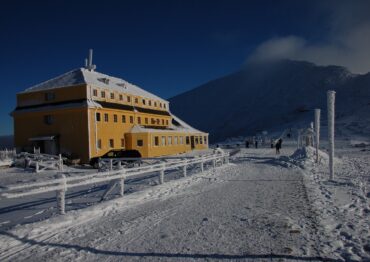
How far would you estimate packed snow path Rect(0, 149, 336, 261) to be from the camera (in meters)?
6.27

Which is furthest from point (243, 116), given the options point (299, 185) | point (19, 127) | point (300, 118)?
point (299, 185)

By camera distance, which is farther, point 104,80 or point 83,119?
point 104,80

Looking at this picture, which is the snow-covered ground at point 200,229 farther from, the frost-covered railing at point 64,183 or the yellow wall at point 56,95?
the yellow wall at point 56,95

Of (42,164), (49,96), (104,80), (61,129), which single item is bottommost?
(42,164)

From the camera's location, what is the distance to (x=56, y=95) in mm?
38031

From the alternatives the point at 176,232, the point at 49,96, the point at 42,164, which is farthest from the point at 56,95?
the point at 176,232

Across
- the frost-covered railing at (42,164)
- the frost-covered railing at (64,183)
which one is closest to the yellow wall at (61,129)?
the frost-covered railing at (42,164)

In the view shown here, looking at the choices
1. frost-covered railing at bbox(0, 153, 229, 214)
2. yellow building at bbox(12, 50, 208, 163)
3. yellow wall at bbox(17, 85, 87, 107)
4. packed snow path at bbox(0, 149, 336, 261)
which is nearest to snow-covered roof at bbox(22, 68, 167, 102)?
yellow building at bbox(12, 50, 208, 163)

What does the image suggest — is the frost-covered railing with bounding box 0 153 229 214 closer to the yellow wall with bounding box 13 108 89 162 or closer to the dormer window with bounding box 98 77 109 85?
the yellow wall with bounding box 13 108 89 162

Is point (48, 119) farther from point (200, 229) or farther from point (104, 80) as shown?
point (200, 229)

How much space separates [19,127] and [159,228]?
3612 cm

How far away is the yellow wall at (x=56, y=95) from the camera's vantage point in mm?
36469

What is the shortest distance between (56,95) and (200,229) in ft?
111

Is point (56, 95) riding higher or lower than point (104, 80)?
lower
